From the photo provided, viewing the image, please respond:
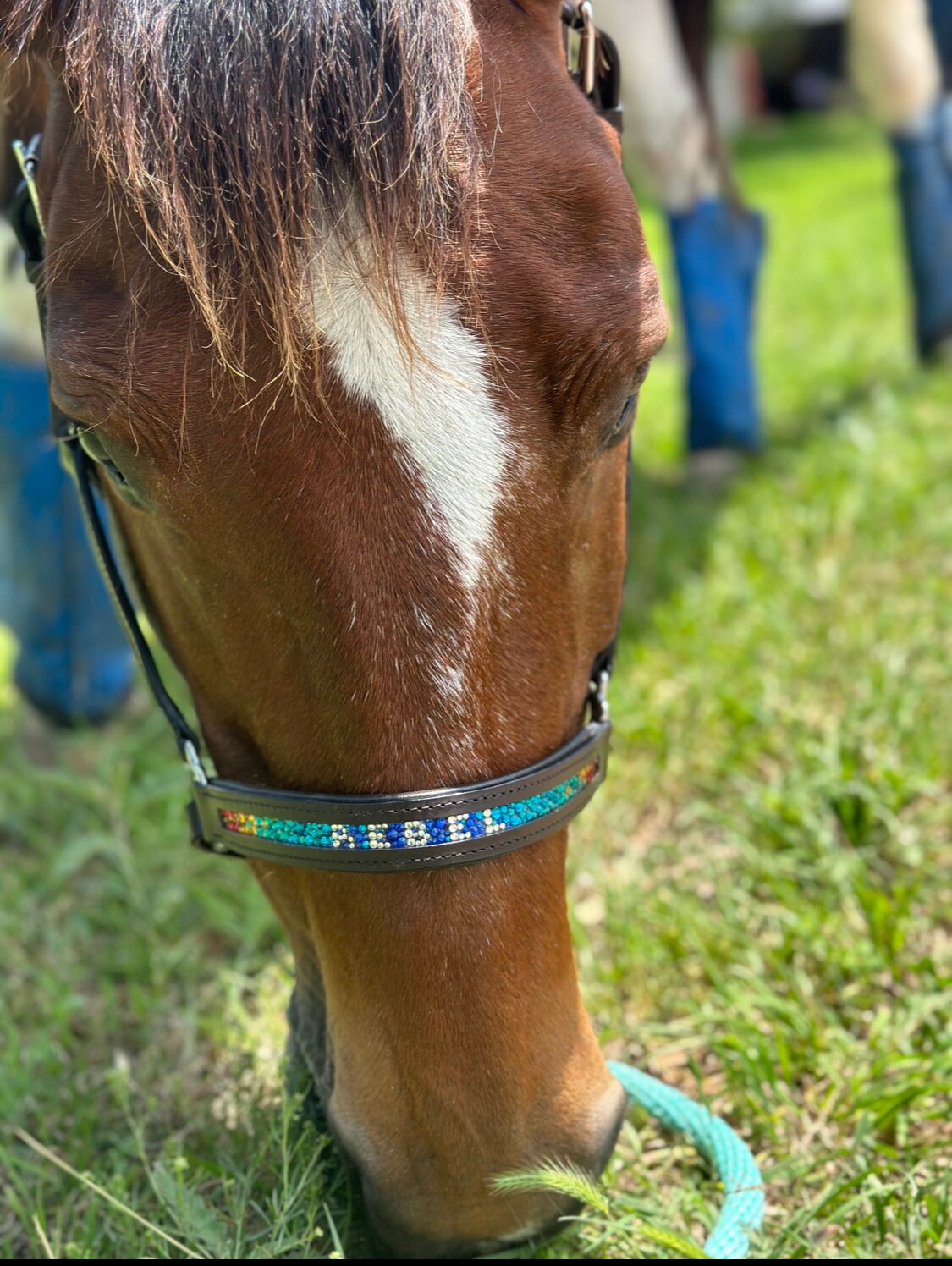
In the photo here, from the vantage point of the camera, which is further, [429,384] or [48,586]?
[48,586]

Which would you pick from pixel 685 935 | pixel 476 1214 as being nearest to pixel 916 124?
pixel 685 935

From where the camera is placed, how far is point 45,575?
315 centimetres

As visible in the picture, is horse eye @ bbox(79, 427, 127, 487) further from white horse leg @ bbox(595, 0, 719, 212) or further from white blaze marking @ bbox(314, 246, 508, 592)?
white horse leg @ bbox(595, 0, 719, 212)

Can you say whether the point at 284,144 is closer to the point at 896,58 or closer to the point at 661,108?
the point at 661,108

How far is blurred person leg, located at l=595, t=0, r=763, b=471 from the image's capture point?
3.97 meters

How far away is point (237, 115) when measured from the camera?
47.0 inches

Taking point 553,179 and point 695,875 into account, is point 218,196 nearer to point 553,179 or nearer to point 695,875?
point 553,179

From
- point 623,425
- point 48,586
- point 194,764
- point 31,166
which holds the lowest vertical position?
point 48,586

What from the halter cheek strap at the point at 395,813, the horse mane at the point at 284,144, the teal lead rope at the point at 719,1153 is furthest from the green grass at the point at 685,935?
the horse mane at the point at 284,144

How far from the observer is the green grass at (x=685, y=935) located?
1.57 metres

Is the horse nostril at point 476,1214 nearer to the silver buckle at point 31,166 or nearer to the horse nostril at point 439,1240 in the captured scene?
the horse nostril at point 439,1240

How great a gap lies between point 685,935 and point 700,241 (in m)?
2.80

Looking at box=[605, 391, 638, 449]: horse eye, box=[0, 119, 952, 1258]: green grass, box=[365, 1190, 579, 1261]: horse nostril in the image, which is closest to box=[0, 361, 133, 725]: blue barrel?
box=[0, 119, 952, 1258]: green grass

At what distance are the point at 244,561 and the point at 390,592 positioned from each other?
168 mm
